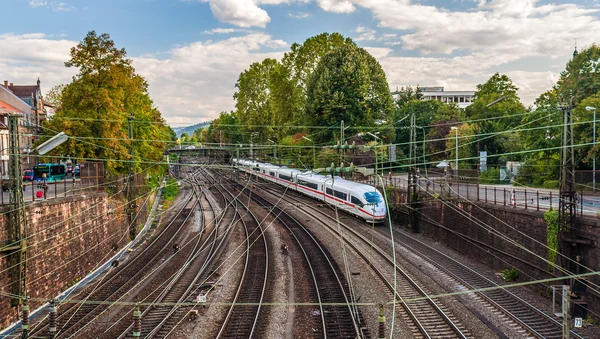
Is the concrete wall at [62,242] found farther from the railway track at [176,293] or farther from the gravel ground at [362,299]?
the gravel ground at [362,299]

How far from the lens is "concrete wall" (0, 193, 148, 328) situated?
1684 cm

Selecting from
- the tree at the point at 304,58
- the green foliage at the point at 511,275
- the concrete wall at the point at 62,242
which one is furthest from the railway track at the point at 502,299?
the tree at the point at 304,58

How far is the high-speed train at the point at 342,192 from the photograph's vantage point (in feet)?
104

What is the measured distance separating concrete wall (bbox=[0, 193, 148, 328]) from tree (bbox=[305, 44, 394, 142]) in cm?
2462

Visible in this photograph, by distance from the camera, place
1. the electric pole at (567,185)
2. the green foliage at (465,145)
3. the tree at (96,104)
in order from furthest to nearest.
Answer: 1. the green foliage at (465,145)
2. the tree at (96,104)
3. the electric pole at (567,185)

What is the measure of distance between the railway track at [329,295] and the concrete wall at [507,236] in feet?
22.3

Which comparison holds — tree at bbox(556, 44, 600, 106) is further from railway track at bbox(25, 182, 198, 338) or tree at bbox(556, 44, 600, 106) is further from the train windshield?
railway track at bbox(25, 182, 198, 338)

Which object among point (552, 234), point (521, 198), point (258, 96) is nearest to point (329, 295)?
point (552, 234)


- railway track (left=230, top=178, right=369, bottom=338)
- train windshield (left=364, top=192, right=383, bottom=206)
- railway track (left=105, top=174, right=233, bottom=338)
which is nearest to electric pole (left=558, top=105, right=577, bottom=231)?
railway track (left=230, top=178, right=369, bottom=338)

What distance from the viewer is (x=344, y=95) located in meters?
46.2

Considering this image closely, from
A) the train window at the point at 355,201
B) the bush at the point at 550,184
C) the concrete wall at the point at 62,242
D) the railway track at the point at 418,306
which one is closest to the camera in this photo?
the railway track at the point at 418,306

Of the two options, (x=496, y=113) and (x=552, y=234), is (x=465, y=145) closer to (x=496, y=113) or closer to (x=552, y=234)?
(x=496, y=113)

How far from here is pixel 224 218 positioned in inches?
1446

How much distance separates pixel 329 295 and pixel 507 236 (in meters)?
8.73
